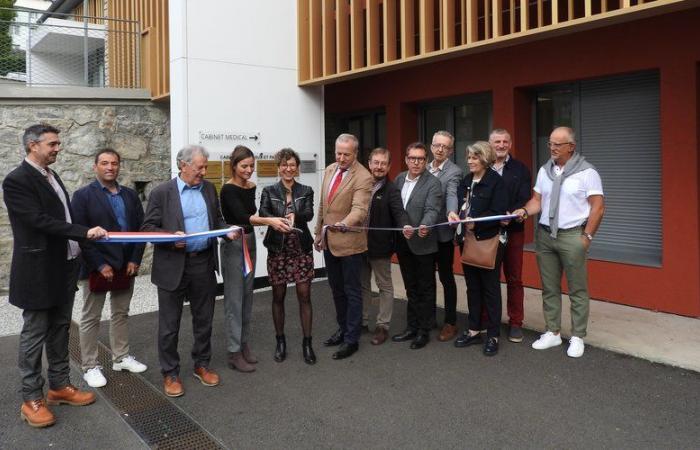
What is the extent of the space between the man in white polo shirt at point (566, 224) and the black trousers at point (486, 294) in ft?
1.34

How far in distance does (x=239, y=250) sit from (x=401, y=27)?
3.61 meters

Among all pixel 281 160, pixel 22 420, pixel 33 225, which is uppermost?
pixel 281 160

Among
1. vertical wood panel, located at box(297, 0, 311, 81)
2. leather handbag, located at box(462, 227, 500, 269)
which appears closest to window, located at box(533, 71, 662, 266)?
leather handbag, located at box(462, 227, 500, 269)

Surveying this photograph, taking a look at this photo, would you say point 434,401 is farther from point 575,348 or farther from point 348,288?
point 575,348

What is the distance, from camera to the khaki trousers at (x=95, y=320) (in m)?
4.29

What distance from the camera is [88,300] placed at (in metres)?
4.29

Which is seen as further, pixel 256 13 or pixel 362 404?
pixel 256 13

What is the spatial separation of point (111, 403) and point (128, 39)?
7.40 m

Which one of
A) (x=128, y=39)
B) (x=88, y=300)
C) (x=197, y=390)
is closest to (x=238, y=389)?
(x=197, y=390)

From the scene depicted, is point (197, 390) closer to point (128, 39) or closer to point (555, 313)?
point (555, 313)

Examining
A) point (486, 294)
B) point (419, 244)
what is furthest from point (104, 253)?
point (486, 294)

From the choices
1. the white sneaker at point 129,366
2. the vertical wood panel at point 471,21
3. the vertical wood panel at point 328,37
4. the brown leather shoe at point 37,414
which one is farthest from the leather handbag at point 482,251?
the vertical wood panel at point 328,37

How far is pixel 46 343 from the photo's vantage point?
152 inches

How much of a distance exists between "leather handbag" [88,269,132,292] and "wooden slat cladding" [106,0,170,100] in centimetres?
462
